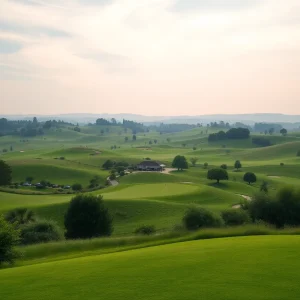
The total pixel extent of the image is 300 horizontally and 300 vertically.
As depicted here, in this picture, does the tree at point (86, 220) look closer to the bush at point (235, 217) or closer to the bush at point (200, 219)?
the bush at point (200, 219)

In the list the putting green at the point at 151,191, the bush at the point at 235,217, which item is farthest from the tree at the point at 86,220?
the putting green at the point at 151,191

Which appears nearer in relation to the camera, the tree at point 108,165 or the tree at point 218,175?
the tree at point 218,175

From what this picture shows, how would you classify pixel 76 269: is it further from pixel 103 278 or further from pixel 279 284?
pixel 279 284

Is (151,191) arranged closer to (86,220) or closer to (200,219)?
(86,220)

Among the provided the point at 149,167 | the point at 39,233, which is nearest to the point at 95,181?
the point at 149,167

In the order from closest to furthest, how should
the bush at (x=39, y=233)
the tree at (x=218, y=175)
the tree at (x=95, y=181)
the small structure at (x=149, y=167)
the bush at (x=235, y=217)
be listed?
the bush at (x=39, y=233)
the bush at (x=235, y=217)
the tree at (x=95, y=181)
the tree at (x=218, y=175)
the small structure at (x=149, y=167)

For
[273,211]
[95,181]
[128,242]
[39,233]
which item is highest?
[128,242]
